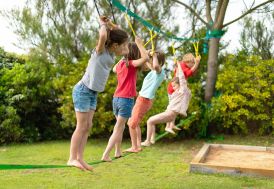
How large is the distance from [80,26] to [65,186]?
4.48 metres

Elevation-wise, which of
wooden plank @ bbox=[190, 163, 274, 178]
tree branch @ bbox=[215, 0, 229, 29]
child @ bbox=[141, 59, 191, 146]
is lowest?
wooden plank @ bbox=[190, 163, 274, 178]

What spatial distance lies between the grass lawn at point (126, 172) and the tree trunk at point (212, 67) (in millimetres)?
1127

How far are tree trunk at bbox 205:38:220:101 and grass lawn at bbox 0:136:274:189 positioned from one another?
3.70 ft

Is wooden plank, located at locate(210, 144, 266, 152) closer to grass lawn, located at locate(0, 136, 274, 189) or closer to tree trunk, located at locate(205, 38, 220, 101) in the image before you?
grass lawn, located at locate(0, 136, 274, 189)

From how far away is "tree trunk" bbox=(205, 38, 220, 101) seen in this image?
9453mm

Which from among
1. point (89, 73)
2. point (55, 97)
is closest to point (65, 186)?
point (89, 73)

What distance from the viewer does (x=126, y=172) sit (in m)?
7.00

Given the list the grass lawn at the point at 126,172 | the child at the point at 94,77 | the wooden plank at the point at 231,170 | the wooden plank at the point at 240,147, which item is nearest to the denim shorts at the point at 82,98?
the child at the point at 94,77

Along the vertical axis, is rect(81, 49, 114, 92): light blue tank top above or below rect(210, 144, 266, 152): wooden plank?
above

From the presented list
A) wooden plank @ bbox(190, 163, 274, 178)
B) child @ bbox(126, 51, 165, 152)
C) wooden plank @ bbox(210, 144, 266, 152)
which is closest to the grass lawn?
wooden plank @ bbox(190, 163, 274, 178)

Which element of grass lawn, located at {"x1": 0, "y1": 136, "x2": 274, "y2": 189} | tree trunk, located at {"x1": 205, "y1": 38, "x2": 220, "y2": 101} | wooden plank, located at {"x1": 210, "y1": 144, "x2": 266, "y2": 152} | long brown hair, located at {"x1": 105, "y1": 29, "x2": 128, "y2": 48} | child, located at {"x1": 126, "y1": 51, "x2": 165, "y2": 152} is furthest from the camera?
tree trunk, located at {"x1": 205, "y1": 38, "x2": 220, "y2": 101}

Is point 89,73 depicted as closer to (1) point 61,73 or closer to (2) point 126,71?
(2) point 126,71

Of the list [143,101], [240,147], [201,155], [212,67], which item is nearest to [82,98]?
[143,101]

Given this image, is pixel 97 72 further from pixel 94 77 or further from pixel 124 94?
Result: pixel 124 94
